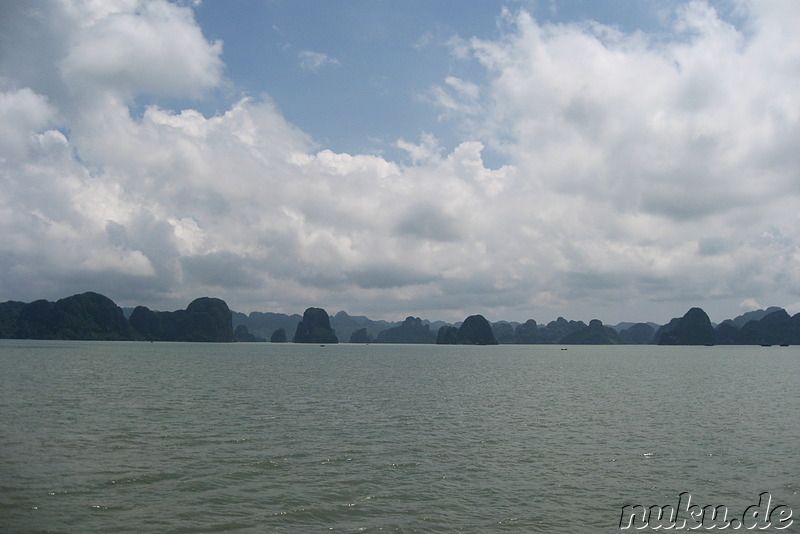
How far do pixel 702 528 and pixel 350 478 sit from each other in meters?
18.1

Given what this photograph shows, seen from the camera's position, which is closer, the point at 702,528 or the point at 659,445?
the point at 702,528

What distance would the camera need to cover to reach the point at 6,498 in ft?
85.8

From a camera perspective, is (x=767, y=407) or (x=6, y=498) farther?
(x=767, y=407)

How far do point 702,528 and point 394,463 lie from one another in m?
17.5

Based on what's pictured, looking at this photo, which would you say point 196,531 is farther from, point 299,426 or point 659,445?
point 659,445

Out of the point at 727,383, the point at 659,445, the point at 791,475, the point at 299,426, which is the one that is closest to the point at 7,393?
the point at 299,426

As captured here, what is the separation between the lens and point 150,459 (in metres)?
34.5

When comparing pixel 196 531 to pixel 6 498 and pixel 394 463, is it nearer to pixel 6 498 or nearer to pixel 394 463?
pixel 6 498

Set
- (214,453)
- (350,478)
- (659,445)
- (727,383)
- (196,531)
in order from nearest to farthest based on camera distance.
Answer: (196,531)
(350,478)
(214,453)
(659,445)
(727,383)

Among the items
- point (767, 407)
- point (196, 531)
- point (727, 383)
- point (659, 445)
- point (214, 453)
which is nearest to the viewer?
point (196, 531)

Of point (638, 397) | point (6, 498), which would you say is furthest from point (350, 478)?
point (638, 397)

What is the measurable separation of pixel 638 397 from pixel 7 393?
84711mm

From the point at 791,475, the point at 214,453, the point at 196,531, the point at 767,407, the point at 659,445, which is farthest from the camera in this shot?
the point at 767,407

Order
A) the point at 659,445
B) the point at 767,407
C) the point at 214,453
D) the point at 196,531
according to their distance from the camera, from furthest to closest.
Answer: the point at 767,407
the point at 659,445
the point at 214,453
the point at 196,531
